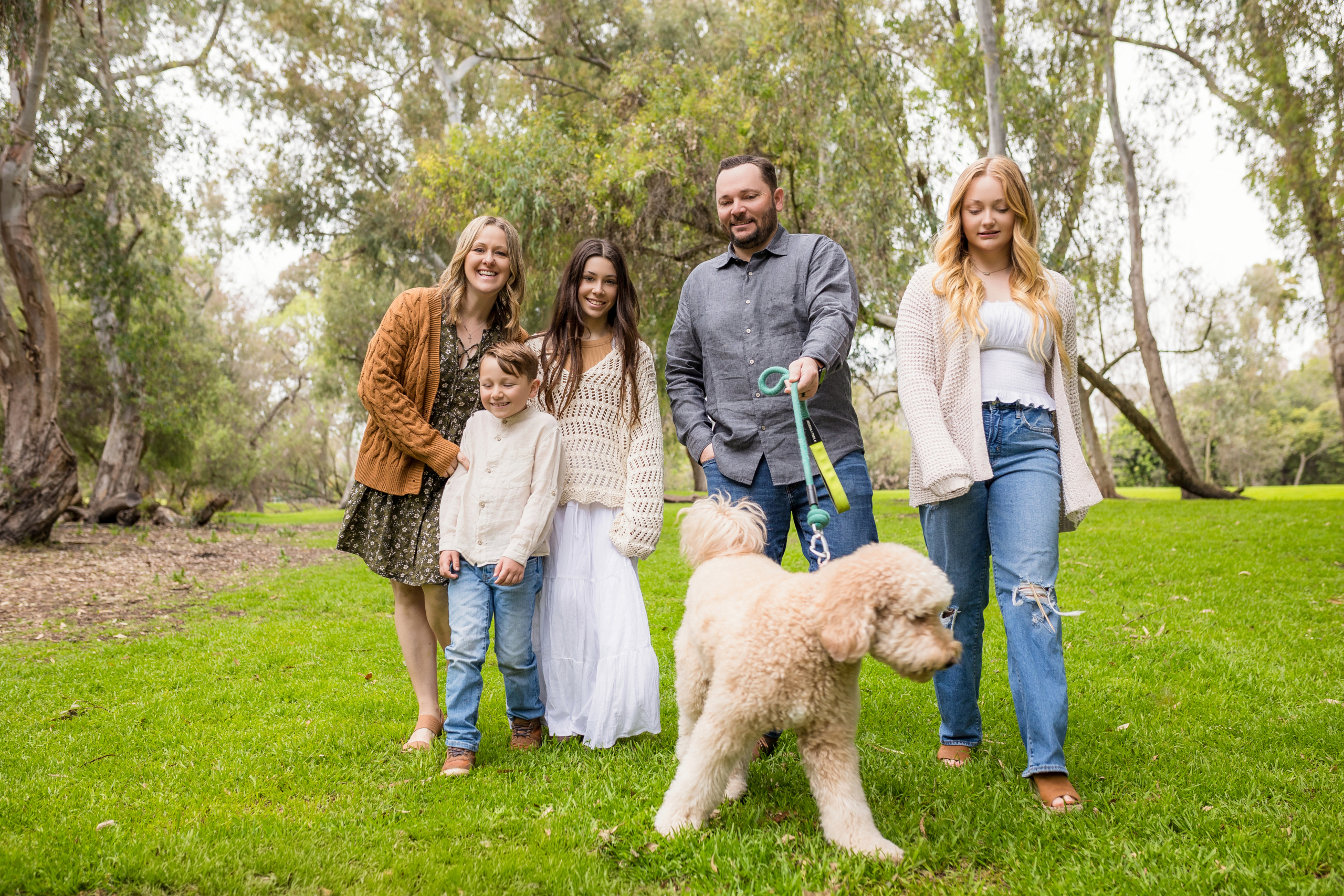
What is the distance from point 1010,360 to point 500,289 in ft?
7.62

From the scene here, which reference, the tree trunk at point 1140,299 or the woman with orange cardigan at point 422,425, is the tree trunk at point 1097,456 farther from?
the woman with orange cardigan at point 422,425

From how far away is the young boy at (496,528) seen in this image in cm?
357

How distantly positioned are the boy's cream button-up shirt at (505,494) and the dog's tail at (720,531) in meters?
0.74

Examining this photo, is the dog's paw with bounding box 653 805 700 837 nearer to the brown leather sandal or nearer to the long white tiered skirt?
the long white tiered skirt

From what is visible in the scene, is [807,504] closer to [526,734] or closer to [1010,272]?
[1010,272]

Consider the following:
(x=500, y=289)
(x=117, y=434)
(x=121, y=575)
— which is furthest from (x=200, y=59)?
(x=500, y=289)

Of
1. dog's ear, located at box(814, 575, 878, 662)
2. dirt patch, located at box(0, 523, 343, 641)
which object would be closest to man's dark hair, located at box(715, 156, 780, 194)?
dog's ear, located at box(814, 575, 878, 662)

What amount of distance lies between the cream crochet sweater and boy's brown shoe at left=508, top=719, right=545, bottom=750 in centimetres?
92

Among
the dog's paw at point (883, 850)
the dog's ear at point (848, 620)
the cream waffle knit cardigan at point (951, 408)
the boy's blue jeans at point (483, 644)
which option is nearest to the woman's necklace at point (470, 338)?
the boy's blue jeans at point (483, 644)

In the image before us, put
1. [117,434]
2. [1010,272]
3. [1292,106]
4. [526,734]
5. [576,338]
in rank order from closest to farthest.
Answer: [1010,272] → [526,734] → [576,338] → [1292,106] → [117,434]

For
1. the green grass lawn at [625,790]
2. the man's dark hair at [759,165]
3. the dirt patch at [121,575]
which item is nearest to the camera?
the green grass lawn at [625,790]

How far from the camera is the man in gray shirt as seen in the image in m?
3.40

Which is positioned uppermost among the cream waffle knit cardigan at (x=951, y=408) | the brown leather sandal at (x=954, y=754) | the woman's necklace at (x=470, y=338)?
the woman's necklace at (x=470, y=338)

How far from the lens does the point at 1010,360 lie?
10.6ft
